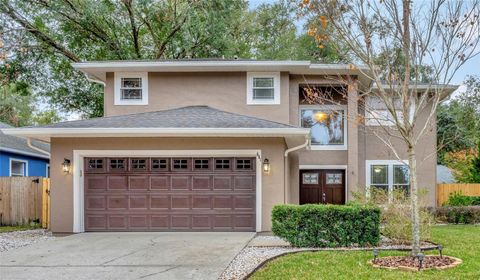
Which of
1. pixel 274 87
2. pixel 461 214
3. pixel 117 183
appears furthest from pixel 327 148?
pixel 117 183

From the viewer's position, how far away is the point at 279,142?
37.7ft

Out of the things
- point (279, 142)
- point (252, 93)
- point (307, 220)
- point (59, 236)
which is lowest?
point (59, 236)

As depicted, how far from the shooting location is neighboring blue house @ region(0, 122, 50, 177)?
17859mm

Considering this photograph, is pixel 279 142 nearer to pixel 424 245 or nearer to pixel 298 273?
pixel 424 245

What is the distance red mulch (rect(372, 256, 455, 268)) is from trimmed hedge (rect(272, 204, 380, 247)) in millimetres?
1505

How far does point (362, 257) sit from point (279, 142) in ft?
14.0

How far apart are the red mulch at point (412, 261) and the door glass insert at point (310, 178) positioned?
908 cm

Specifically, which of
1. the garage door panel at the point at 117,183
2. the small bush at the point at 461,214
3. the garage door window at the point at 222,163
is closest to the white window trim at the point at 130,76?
the garage door panel at the point at 117,183

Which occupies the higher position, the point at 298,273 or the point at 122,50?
the point at 122,50

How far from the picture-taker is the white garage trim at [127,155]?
1148 cm

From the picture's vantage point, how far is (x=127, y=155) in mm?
11695

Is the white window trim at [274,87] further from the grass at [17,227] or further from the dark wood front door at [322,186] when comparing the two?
the grass at [17,227]

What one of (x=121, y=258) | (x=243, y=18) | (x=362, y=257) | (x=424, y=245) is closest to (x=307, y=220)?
(x=362, y=257)

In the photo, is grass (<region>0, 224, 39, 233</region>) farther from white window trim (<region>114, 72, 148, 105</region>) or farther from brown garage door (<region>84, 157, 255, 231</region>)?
white window trim (<region>114, 72, 148, 105</region>)
